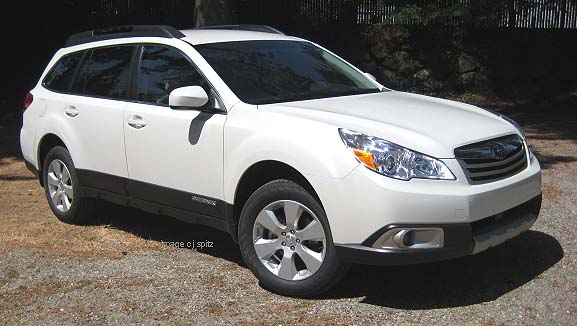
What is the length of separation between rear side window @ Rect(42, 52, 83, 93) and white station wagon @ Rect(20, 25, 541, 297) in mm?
29

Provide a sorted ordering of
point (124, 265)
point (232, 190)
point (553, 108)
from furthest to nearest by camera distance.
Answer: point (553, 108) → point (124, 265) → point (232, 190)

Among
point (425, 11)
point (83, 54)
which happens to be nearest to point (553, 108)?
point (425, 11)

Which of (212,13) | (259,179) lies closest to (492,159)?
(259,179)

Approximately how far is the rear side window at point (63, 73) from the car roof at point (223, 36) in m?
1.23

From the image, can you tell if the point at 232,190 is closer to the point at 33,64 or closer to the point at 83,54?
the point at 83,54

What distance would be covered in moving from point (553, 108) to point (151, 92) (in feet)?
33.6

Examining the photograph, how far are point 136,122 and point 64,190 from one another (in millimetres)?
1498

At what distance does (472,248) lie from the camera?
442cm

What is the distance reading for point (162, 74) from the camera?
18.7 ft

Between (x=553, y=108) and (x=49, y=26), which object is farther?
(x=49, y=26)

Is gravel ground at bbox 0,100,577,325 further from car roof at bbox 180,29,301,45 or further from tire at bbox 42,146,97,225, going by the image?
car roof at bbox 180,29,301,45

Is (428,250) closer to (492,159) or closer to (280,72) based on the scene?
(492,159)

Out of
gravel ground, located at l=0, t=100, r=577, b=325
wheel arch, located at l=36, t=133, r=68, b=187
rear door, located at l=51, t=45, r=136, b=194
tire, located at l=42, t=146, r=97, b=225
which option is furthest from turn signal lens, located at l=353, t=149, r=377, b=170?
wheel arch, located at l=36, t=133, r=68, b=187

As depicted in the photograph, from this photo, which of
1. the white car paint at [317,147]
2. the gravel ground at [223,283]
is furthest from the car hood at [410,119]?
the gravel ground at [223,283]
